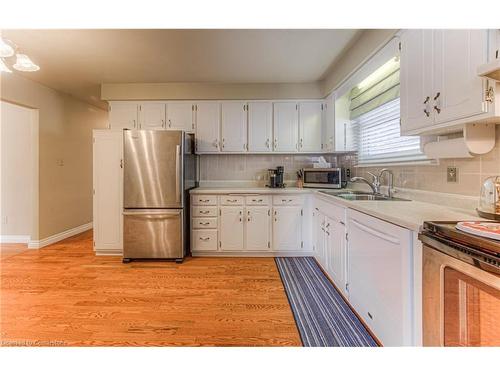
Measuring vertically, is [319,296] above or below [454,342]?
below

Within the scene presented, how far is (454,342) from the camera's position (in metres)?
1.11

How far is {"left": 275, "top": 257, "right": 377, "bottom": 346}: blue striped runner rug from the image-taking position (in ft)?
6.18

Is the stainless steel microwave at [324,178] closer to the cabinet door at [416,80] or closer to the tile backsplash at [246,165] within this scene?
the tile backsplash at [246,165]

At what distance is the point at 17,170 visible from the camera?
14.8 ft

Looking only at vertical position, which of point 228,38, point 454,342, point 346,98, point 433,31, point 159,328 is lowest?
point 159,328

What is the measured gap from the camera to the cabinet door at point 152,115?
4.14m

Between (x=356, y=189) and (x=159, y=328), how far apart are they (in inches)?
107

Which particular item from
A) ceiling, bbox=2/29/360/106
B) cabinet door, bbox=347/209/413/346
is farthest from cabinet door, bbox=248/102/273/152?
cabinet door, bbox=347/209/413/346

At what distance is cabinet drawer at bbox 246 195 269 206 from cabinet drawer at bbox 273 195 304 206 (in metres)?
0.12

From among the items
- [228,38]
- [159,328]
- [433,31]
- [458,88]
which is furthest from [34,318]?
[433,31]

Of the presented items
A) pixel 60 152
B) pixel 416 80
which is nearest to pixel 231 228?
pixel 416 80

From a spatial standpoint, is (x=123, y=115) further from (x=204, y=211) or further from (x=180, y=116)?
(x=204, y=211)

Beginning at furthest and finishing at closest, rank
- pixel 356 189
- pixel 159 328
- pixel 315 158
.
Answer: pixel 315 158 < pixel 356 189 < pixel 159 328

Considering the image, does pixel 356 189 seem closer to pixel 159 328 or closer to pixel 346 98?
pixel 346 98
